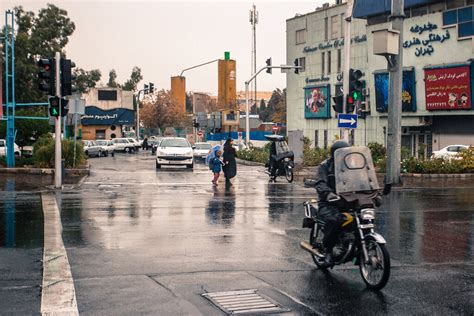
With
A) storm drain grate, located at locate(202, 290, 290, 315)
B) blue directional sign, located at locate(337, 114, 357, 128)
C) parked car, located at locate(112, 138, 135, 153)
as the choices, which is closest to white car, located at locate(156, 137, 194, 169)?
blue directional sign, located at locate(337, 114, 357, 128)

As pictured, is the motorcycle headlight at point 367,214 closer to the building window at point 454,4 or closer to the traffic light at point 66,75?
the traffic light at point 66,75

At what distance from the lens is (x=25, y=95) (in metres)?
61.0

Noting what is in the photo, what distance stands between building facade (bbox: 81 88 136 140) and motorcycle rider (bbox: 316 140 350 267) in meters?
70.1

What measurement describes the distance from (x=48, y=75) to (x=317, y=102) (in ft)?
124

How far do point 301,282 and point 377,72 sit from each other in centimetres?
3850

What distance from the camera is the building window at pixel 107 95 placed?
77688 millimetres

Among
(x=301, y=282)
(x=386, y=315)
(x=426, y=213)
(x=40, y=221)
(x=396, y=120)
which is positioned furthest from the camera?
(x=396, y=120)

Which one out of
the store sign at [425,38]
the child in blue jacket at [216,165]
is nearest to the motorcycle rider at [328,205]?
the child in blue jacket at [216,165]

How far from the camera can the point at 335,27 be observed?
5481 centimetres

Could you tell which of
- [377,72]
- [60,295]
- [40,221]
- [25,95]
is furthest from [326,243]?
[25,95]

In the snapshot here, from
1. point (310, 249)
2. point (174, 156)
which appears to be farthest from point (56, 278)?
point (174, 156)

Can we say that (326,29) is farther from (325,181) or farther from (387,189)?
(325,181)

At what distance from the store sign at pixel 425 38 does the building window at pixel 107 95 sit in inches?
1739

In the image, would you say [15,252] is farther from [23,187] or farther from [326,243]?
[23,187]
